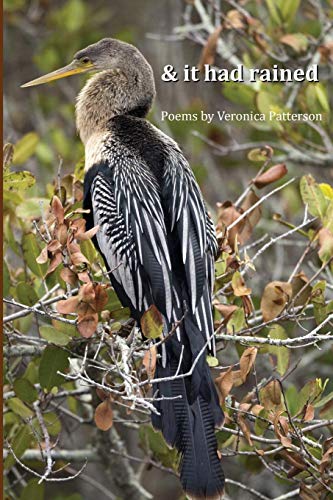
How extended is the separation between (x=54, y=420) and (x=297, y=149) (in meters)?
1.30

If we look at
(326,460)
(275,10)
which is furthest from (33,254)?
(275,10)

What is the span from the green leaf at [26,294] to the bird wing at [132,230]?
21 centimetres

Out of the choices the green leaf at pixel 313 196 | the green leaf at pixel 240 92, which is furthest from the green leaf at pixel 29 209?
the green leaf at pixel 240 92

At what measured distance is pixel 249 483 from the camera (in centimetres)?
371

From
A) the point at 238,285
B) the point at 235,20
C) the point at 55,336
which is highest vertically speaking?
the point at 235,20

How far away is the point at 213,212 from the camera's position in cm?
346

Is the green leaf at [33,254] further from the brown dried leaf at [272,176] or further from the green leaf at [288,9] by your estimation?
the green leaf at [288,9]

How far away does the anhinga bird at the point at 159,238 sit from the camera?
2.03m

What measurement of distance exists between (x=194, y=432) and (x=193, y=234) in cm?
53

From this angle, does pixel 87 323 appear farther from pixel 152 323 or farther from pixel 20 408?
pixel 20 408

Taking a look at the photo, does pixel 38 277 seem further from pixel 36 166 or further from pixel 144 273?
pixel 36 166

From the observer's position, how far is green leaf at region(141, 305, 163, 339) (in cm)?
198

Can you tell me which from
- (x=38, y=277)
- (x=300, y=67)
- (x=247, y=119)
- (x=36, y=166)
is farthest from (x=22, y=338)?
(x=36, y=166)

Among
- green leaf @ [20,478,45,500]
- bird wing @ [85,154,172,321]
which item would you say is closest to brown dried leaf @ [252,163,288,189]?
bird wing @ [85,154,172,321]
